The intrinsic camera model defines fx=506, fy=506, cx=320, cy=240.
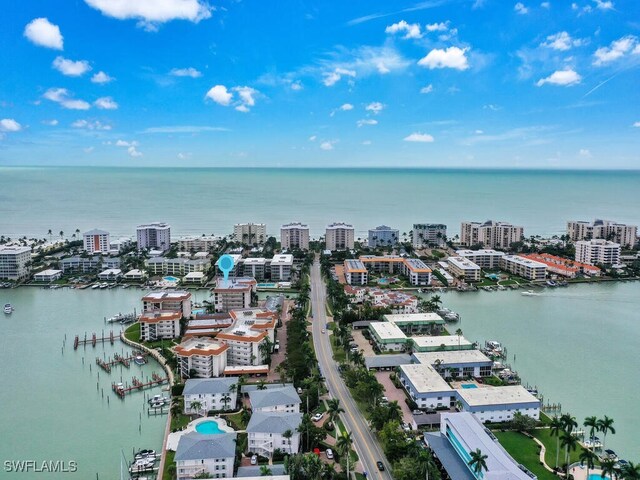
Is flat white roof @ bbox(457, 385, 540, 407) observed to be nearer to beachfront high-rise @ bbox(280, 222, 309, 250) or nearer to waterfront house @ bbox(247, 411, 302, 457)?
waterfront house @ bbox(247, 411, 302, 457)

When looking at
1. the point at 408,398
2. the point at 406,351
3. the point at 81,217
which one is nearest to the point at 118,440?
the point at 408,398

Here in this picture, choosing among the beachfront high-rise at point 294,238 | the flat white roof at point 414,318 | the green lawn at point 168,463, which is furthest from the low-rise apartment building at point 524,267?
the green lawn at point 168,463

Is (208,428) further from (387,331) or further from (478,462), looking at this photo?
(387,331)

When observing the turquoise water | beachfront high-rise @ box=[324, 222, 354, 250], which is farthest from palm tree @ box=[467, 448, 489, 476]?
beachfront high-rise @ box=[324, 222, 354, 250]

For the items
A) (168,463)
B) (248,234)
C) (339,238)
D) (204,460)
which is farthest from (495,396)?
(248,234)

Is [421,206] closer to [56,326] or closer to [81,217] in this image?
[81,217]

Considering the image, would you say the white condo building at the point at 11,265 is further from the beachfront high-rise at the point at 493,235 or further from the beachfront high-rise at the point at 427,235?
the beachfront high-rise at the point at 493,235
